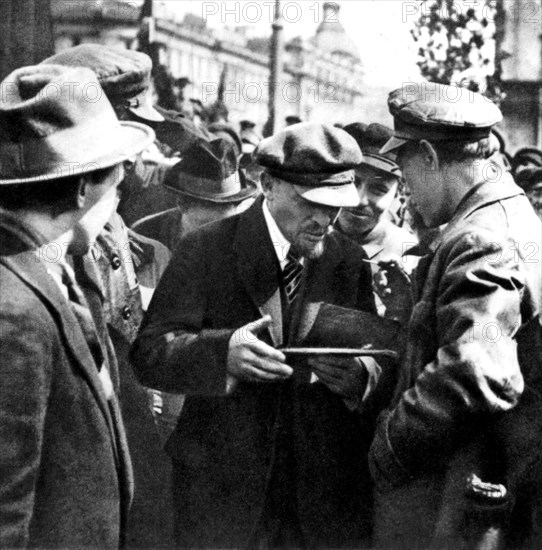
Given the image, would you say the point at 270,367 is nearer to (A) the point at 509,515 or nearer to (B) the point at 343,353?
(B) the point at 343,353

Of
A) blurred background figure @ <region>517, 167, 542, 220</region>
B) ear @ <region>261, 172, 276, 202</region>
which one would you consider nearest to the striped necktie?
ear @ <region>261, 172, 276, 202</region>

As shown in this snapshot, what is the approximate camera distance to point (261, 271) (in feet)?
11.6

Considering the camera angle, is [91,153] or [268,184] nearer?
[91,153]

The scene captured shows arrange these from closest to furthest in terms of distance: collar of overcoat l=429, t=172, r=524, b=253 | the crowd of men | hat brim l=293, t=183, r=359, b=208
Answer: the crowd of men
collar of overcoat l=429, t=172, r=524, b=253
hat brim l=293, t=183, r=359, b=208

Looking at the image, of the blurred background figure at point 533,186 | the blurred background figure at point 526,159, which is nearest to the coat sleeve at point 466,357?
the blurred background figure at point 533,186

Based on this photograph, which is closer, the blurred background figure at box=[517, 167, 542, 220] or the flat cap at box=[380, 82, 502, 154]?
the flat cap at box=[380, 82, 502, 154]

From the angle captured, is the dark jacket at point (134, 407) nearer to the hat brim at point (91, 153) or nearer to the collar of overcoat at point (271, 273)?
the collar of overcoat at point (271, 273)

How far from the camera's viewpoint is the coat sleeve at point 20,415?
7.36 ft

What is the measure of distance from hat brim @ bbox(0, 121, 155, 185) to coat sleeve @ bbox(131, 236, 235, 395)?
36.4 inches

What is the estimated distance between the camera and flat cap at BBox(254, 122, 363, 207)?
3514 mm

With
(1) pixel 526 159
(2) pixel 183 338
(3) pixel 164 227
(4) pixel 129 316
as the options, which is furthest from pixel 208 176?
(1) pixel 526 159

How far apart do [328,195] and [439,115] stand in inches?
22.6

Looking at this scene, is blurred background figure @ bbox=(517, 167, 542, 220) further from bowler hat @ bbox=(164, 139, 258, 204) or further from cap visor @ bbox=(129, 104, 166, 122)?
cap visor @ bbox=(129, 104, 166, 122)

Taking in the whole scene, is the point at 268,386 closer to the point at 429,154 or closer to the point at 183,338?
→ the point at 183,338
